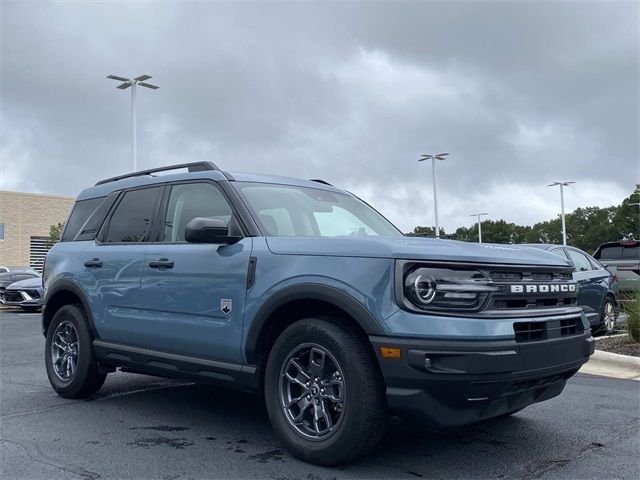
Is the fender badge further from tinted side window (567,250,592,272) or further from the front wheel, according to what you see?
the front wheel

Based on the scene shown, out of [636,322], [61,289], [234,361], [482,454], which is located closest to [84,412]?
[61,289]

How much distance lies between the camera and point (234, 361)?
4207 mm

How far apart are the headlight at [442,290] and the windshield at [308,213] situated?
1269 millimetres

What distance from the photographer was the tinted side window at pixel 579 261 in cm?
973

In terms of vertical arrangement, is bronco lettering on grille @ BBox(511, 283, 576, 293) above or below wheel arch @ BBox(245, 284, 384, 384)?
above

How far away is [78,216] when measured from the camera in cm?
628

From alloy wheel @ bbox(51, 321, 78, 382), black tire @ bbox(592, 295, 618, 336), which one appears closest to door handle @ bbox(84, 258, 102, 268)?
alloy wheel @ bbox(51, 321, 78, 382)

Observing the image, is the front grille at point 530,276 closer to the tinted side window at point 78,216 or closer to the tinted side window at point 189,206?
the tinted side window at point 189,206

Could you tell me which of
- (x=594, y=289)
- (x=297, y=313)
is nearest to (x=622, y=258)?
(x=594, y=289)

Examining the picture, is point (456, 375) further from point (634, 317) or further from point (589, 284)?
point (589, 284)

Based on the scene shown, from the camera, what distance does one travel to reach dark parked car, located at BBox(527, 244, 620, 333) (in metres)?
9.38

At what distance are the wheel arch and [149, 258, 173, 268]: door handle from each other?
3.32 ft

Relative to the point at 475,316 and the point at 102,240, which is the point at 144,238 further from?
the point at 475,316

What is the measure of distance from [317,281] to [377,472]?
1.17 m
